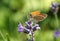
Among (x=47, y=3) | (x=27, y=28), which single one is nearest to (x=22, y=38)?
(x=27, y=28)

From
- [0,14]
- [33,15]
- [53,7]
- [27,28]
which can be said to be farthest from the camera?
[0,14]

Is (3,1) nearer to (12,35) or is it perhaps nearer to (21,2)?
(21,2)

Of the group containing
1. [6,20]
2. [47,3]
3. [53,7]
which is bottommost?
[6,20]

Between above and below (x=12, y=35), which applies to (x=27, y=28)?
above

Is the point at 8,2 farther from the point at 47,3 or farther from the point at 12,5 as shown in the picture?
the point at 47,3

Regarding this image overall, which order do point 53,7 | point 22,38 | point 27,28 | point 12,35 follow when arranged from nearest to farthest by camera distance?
point 27,28, point 53,7, point 22,38, point 12,35

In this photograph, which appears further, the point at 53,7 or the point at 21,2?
the point at 21,2

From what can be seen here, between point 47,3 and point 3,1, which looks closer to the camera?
point 47,3

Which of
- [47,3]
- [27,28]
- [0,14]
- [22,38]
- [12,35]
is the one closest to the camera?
[27,28]

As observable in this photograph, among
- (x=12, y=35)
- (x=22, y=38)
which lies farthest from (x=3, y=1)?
(x=22, y=38)
